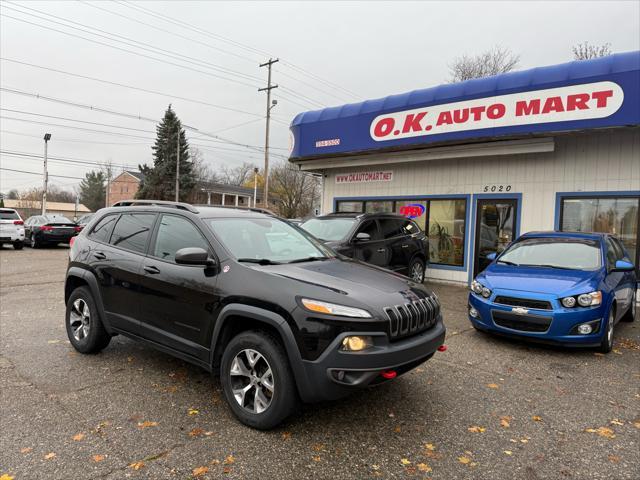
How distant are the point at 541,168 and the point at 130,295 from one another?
9.33 m

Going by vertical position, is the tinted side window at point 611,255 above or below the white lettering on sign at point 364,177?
below

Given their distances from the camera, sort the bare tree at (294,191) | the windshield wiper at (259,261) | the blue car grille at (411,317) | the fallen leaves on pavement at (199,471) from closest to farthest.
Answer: the fallen leaves on pavement at (199,471)
the blue car grille at (411,317)
the windshield wiper at (259,261)
the bare tree at (294,191)

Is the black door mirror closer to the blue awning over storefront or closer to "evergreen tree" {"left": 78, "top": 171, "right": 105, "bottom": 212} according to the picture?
the blue awning over storefront

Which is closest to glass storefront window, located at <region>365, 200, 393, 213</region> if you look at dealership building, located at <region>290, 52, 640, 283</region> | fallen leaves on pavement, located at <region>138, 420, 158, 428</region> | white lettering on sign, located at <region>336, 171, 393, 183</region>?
dealership building, located at <region>290, 52, 640, 283</region>

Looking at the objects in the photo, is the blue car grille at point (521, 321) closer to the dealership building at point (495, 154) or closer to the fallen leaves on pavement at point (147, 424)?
the fallen leaves on pavement at point (147, 424)

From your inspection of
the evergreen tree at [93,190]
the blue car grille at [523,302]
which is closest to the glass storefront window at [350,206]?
the blue car grille at [523,302]

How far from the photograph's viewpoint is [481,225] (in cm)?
1091

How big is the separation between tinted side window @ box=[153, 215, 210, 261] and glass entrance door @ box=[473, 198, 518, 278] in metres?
8.56

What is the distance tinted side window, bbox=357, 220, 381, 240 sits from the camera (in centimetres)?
877

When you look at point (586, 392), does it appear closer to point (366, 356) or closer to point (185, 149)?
point (366, 356)

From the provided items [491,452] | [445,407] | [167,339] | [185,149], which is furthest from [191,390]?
[185,149]

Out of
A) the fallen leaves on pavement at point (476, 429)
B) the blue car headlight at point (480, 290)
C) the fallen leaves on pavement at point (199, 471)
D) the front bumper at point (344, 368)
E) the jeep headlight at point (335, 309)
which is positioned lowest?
the fallen leaves on pavement at point (199, 471)

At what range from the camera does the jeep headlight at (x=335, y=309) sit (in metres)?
3.02

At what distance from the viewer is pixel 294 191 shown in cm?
5481
